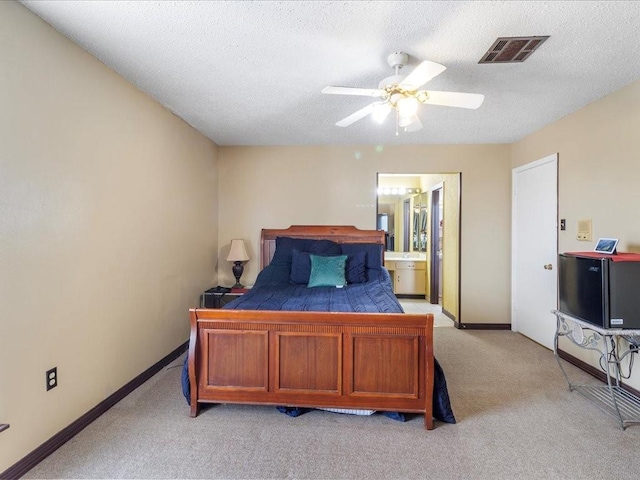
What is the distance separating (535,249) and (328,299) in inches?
104

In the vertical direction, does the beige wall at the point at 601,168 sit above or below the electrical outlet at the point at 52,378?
above

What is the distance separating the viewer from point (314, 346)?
214 centimetres

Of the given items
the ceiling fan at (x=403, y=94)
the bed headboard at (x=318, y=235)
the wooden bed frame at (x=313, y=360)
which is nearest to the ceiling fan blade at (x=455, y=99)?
the ceiling fan at (x=403, y=94)

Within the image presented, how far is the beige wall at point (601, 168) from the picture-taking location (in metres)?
2.54

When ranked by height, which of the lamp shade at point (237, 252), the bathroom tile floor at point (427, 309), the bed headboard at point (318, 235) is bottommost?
the bathroom tile floor at point (427, 309)

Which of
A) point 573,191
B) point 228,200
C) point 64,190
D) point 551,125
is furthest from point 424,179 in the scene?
point 64,190

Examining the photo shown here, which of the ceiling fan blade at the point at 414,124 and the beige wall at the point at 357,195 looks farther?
the beige wall at the point at 357,195

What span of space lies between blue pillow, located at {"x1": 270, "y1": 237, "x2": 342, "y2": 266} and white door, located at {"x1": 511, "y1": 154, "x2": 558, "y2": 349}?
7.45ft

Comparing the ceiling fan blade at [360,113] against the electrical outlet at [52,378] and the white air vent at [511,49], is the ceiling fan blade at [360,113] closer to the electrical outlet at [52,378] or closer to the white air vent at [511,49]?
the white air vent at [511,49]

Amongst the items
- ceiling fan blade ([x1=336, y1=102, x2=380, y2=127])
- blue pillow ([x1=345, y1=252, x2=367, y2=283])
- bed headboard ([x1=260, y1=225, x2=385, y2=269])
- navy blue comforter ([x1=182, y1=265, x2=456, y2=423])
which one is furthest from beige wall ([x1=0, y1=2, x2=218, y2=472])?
blue pillow ([x1=345, y1=252, x2=367, y2=283])

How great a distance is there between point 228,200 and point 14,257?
113 inches

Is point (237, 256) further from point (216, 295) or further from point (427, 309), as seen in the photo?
point (427, 309)

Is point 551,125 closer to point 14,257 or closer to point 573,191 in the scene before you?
point 573,191

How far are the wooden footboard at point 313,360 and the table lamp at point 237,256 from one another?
1.97 meters
